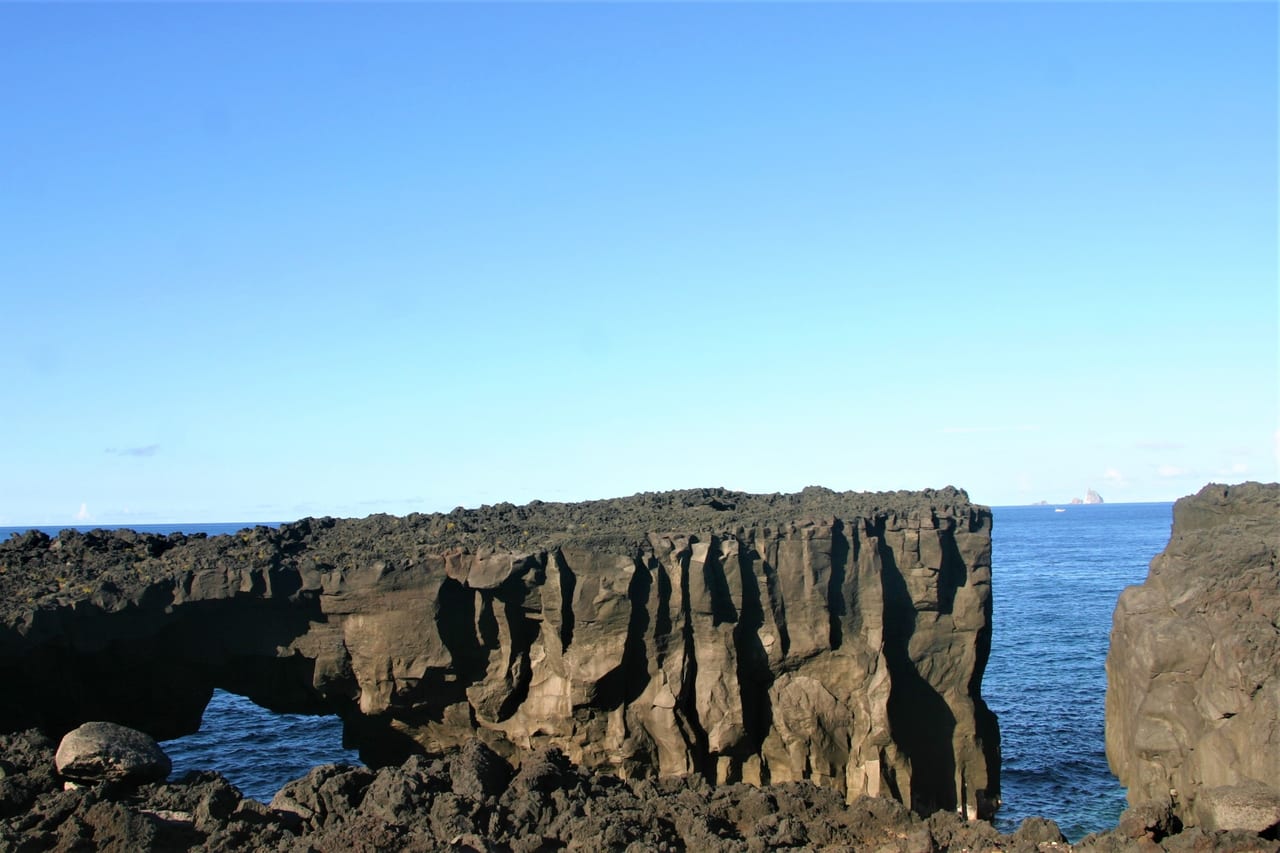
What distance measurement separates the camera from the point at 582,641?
97.9 feet

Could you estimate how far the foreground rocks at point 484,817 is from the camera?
22734mm

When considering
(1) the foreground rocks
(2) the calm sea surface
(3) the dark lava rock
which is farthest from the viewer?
(2) the calm sea surface

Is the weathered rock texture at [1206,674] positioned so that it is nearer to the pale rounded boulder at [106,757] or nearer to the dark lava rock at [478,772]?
the dark lava rock at [478,772]

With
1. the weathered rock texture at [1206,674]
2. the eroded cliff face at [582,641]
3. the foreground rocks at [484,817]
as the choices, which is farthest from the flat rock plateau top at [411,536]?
the weathered rock texture at [1206,674]

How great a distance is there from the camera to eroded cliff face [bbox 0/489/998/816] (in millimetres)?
29625

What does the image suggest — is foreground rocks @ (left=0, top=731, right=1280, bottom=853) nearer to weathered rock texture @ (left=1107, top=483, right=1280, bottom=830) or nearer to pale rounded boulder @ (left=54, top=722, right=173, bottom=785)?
pale rounded boulder @ (left=54, top=722, right=173, bottom=785)

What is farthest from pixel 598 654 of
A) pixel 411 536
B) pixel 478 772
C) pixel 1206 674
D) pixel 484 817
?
pixel 1206 674

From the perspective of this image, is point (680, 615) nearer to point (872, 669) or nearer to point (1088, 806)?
point (872, 669)

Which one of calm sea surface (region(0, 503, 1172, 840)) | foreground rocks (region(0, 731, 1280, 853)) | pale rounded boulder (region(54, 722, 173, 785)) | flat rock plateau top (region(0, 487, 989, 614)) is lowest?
calm sea surface (region(0, 503, 1172, 840))

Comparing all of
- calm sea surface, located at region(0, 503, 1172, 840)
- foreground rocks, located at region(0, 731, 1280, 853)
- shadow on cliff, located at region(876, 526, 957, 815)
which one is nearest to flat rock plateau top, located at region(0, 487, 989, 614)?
shadow on cliff, located at region(876, 526, 957, 815)

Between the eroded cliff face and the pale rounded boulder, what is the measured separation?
150 inches

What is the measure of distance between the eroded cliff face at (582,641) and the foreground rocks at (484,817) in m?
1.46

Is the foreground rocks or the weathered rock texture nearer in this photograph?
the foreground rocks

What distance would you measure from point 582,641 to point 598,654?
1.86 ft
